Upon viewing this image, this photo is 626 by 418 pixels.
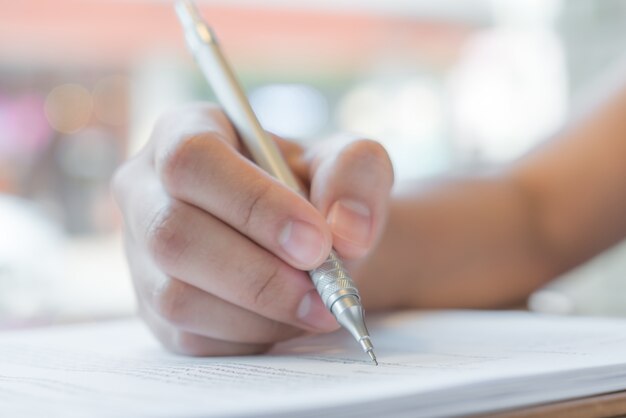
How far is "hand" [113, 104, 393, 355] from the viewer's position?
36 centimetres

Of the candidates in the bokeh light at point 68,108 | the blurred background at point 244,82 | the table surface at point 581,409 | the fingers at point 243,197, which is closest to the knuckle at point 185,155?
the fingers at point 243,197

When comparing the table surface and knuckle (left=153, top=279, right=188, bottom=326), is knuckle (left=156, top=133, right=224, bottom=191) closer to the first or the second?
knuckle (left=153, top=279, right=188, bottom=326)

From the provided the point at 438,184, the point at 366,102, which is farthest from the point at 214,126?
the point at 366,102

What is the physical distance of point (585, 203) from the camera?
0.70m

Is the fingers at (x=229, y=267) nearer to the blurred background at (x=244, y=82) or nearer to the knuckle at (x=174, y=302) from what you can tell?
the knuckle at (x=174, y=302)

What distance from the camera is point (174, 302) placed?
395 millimetres

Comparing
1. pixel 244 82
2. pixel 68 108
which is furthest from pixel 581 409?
pixel 244 82

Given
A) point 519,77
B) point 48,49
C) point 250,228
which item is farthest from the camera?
point 519,77

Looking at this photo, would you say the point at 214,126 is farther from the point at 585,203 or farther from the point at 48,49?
the point at 48,49

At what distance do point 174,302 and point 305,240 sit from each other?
0.08 metres

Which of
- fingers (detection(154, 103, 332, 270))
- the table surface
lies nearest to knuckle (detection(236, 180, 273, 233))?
fingers (detection(154, 103, 332, 270))

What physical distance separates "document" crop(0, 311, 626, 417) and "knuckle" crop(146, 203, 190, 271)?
0.05 meters

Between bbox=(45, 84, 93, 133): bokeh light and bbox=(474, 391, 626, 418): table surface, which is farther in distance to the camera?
bbox=(45, 84, 93, 133): bokeh light

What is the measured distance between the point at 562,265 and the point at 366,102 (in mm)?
3321
